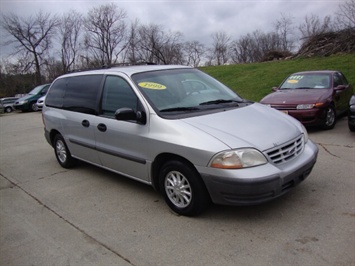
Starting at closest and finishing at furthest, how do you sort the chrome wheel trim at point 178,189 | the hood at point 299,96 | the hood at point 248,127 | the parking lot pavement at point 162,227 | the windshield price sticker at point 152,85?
the parking lot pavement at point 162,227 → the hood at point 248,127 → the chrome wheel trim at point 178,189 → the windshield price sticker at point 152,85 → the hood at point 299,96

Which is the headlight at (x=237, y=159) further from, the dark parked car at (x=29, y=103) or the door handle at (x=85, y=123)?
the dark parked car at (x=29, y=103)

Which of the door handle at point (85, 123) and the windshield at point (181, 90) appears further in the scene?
the door handle at point (85, 123)

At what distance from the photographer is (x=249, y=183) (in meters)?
3.17

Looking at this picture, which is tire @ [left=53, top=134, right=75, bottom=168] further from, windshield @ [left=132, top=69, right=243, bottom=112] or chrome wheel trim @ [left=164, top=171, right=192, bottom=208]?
chrome wheel trim @ [left=164, top=171, right=192, bottom=208]

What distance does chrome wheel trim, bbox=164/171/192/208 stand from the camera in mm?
3607

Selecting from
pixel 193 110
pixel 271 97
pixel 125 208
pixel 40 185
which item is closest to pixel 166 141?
pixel 193 110

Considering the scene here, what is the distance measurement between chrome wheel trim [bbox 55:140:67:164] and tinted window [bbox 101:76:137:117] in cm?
167

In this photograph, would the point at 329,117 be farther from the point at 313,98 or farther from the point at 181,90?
the point at 181,90

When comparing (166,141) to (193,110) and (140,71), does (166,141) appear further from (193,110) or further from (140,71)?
(140,71)

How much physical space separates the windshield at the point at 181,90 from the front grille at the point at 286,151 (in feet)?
3.44

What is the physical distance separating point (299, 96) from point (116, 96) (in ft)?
16.6

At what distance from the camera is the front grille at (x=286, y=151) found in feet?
11.0

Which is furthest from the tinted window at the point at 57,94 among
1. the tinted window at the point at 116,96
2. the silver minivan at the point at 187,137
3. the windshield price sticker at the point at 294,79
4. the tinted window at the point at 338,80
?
the tinted window at the point at 338,80

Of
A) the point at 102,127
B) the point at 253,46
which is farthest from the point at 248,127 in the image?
the point at 253,46
